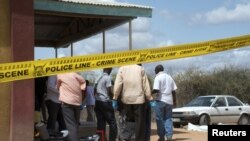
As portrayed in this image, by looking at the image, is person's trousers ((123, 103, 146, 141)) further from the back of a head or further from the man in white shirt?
the back of a head

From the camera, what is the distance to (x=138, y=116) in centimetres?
964

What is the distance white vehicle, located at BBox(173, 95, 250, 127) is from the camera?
68.2ft

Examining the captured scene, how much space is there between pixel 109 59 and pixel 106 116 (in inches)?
135

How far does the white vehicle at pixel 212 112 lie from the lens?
20781 millimetres

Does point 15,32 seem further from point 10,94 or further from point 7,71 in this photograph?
point 7,71

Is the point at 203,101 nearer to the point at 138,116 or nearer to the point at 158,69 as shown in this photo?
the point at 158,69

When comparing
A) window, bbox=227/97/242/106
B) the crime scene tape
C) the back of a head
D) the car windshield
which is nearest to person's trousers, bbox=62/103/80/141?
the crime scene tape

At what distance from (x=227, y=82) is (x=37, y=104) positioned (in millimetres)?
23574

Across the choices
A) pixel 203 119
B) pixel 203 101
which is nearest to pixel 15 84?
pixel 203 119

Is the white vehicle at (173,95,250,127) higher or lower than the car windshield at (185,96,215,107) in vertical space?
lower

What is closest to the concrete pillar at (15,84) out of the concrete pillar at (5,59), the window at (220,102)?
the concrete pillar at (5,59)

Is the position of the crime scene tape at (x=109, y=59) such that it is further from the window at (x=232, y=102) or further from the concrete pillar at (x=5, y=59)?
the window at (x=232, y=102)

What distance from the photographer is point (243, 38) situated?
26.5 ft

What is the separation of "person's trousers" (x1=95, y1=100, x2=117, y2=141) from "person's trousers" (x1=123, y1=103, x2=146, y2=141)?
0.81 m
